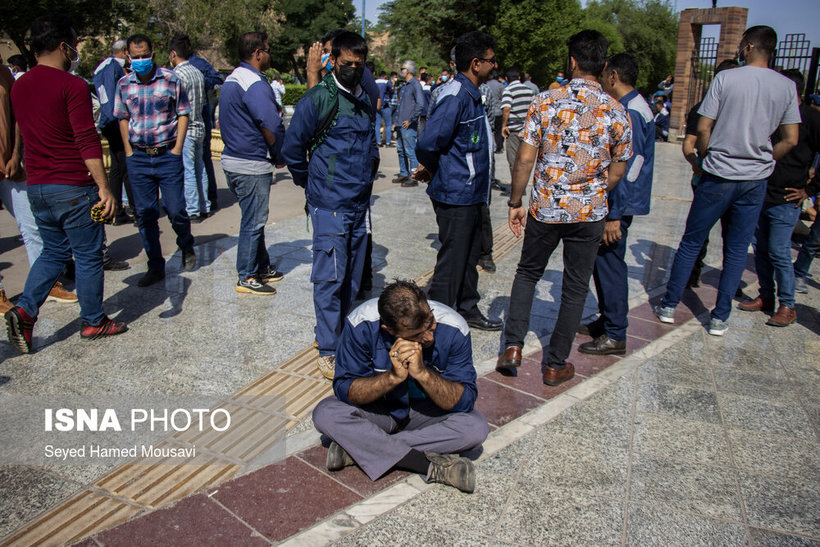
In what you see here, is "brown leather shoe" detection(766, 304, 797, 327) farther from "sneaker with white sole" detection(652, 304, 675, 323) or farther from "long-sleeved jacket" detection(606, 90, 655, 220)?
"long-sleeved jacket" detection(606, 90, 655, 220)

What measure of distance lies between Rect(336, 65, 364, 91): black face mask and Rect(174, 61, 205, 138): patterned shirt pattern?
407 centimetres

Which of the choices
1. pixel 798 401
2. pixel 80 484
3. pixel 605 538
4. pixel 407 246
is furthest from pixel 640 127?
pixel 80 484

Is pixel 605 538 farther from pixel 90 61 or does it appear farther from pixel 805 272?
pixel 90 61

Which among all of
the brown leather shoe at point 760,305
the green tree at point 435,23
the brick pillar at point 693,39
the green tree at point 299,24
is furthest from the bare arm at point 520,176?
the green tree at point 299,24

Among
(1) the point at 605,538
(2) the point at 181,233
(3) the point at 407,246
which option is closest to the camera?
(1) the point at 605,538

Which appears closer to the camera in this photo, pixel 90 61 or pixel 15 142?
pixel 15 142

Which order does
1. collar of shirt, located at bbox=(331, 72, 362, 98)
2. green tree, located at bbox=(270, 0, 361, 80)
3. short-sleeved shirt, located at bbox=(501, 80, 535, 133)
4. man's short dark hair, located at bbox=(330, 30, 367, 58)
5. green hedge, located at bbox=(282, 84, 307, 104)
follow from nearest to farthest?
man's short dark hair, located at bbox=(330, 30, 367, 58) → collar of shirt, located at bbox=(331, 72, 362, 98) → short-sleeved shirt, located at bbox=(501, 80, 535, 133) → green hedge, located at bbox=(282, 84, 307, 104) → green tree, located at bbox=(270, 0, 361, 80)

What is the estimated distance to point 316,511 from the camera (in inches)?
109

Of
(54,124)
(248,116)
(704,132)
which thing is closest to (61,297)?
(54,124)

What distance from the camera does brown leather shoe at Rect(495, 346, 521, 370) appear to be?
4.02 meters

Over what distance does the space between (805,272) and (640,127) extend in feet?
9.36

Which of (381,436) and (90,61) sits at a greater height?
(90,61)

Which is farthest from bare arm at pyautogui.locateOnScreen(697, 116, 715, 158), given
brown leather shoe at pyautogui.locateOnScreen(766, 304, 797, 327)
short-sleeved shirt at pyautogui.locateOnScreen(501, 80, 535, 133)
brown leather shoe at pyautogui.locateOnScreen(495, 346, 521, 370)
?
short-sleeved shirt at pyautogui.locateOnScreen(501, 80, 535, 133)

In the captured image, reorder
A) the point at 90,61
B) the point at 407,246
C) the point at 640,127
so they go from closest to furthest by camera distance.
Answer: the point at 640,127
the point at 407,246
the point at 90,61
